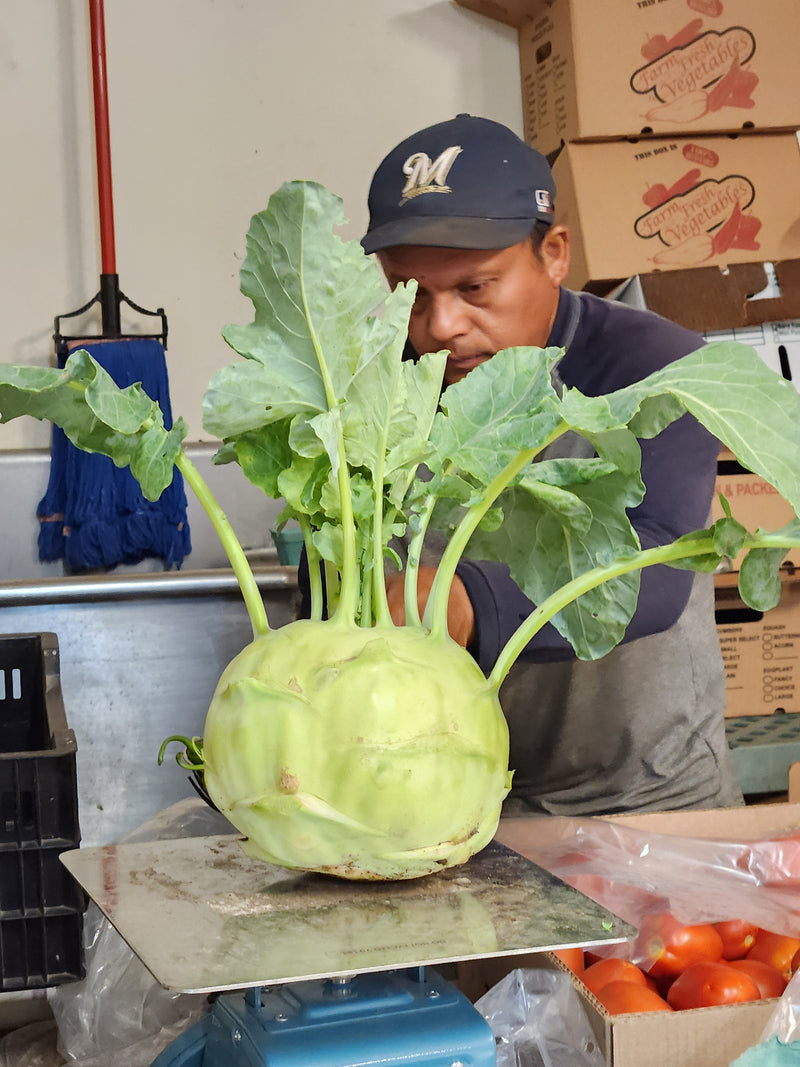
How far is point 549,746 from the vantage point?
4.68ft

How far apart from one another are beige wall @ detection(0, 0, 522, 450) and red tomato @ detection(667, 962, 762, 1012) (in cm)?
189

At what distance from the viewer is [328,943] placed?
2.10ft

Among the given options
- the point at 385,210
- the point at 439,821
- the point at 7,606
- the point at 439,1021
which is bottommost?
the point at 439,1021

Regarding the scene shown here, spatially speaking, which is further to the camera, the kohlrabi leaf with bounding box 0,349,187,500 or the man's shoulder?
the man's shoulder

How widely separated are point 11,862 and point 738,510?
1.84 m

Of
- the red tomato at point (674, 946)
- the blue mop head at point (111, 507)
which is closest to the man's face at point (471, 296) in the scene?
the red tomato at point (674, 946)

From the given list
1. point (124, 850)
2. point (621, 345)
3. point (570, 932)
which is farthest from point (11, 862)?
point (621, 345)

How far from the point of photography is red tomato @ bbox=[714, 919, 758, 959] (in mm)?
1009

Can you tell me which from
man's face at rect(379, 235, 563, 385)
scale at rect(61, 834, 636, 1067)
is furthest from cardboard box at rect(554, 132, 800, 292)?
scale at rect(61, 834, 636, 1067)

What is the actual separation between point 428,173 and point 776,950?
0.84 meters

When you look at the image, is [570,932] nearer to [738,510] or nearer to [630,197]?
[738,510]

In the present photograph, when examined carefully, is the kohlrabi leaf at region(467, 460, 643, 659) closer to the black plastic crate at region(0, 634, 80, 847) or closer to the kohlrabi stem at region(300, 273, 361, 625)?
the kohlrabi stem at region(300, 273, 361, 625)

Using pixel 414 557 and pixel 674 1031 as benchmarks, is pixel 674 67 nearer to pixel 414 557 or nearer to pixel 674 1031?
pixel 414 557

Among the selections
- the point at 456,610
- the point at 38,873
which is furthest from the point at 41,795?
the point at 456,610
